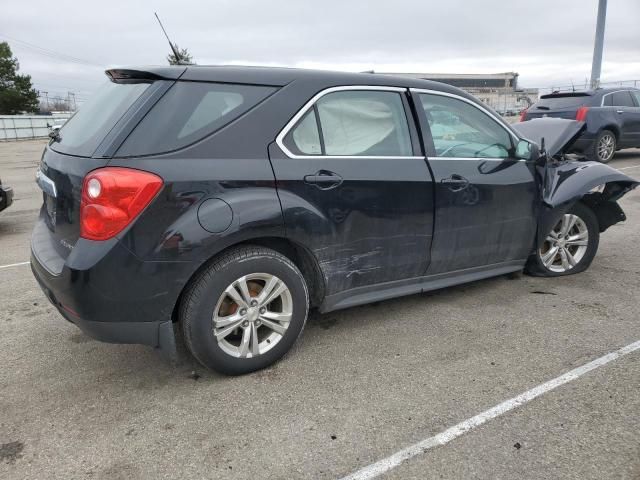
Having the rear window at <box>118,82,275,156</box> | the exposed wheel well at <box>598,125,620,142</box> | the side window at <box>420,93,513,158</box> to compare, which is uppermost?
the rear window at <box>118,82,275,156</box>

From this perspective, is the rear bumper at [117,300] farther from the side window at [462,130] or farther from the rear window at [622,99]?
the rear window at [622,99]

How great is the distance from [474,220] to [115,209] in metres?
2.41

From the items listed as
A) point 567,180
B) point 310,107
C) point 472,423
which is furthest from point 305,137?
point 567,180

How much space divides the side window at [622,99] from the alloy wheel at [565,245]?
28.2 ft

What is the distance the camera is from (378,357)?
3271mm

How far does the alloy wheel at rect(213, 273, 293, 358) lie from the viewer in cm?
290

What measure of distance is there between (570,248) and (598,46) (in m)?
18.6

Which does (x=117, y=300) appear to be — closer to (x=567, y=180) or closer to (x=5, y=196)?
(x=567, y=180)

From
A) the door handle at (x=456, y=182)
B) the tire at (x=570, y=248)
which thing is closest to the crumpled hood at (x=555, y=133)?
the tire at (x=570, y=248)

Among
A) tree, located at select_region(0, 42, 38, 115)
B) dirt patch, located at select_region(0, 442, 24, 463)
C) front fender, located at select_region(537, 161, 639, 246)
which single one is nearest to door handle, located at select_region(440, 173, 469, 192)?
front fender, located at select_region(537, 161, 639, 246)

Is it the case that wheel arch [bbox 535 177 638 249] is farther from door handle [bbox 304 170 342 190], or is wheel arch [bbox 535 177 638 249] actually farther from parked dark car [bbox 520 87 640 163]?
parked dark car [bbox 520 87 640 163]

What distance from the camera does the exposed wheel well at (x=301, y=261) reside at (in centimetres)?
302

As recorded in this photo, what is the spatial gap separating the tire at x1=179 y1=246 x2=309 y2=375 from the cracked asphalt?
6.1 inches

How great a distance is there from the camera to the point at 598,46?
19.8 metres
